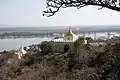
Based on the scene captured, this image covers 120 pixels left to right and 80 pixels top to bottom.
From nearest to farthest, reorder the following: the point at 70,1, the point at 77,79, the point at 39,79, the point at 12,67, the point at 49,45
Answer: the point at 70,1 < the point at 77,79 < the point at 39,79 < the point at 12,67 < the point at 49,45

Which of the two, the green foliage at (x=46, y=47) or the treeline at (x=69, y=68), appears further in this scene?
the green foliage at (x=46, y=47)

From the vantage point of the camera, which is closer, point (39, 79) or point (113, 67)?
point (113, 67)

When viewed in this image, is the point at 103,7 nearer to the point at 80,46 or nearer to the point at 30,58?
the point at 30,58

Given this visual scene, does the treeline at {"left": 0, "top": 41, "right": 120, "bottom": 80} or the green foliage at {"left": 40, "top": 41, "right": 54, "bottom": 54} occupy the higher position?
the treeline at {"left": 0, "top": 41, "right": 120, "bottom": 80}

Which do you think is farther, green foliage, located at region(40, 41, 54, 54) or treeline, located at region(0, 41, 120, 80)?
green foliage, located at region(40, 41, 54, 54)

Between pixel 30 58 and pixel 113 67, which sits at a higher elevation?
pixel 113 67

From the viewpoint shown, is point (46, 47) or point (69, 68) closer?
point (69, 68)

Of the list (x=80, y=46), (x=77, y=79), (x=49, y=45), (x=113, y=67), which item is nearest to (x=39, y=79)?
(x=77, y=79)

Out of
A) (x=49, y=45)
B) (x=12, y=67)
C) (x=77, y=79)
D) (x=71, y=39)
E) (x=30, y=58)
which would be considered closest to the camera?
(x=77, y=79)

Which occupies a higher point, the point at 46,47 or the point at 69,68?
the point at 69,68

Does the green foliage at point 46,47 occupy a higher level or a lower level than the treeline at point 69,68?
lower

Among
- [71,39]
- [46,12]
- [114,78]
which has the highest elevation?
[46,12]

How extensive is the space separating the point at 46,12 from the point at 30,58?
908 inches

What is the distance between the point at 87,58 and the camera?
22.6 meters
